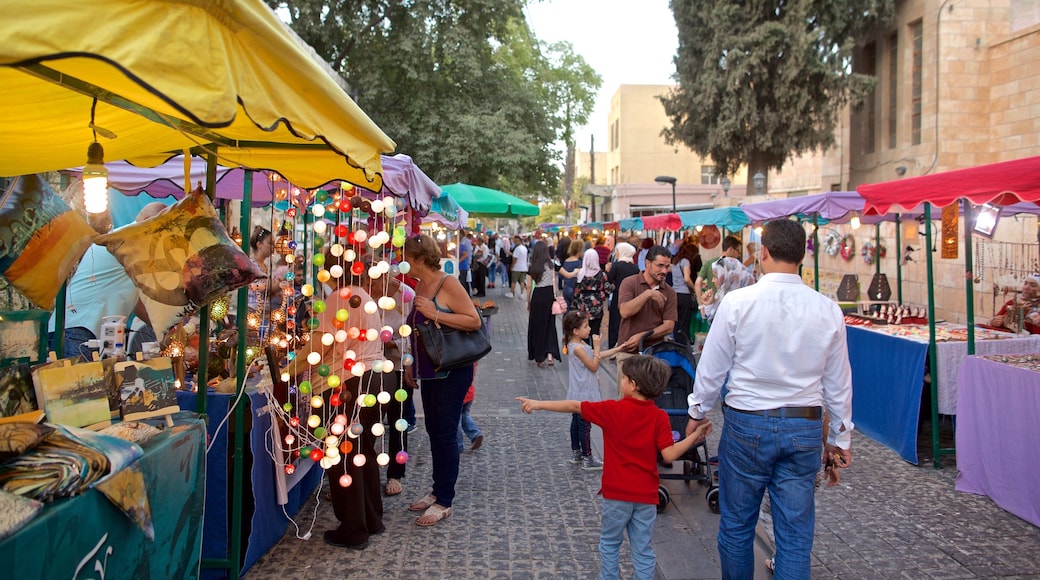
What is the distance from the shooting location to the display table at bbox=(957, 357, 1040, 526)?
482cm

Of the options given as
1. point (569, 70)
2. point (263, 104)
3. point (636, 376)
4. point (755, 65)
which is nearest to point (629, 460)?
point (636, 376)

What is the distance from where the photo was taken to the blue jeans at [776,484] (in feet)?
10.2

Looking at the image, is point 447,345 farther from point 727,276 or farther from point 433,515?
point 727,276

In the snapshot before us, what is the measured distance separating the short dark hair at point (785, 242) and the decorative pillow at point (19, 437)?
2.94 metres

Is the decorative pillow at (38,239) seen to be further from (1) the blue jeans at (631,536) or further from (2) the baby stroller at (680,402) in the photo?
(2) the baby stroller at (680,402)

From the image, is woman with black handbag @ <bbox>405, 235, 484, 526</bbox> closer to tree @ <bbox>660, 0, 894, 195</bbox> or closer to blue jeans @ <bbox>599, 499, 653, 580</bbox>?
blue jeans @ <bbox>599, 499, 653, 580</bbox>

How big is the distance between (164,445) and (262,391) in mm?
1320

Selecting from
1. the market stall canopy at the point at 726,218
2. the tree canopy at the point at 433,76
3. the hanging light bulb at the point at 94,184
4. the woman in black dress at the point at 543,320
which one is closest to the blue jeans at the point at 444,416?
the hanging light bulb at the point at 94,184

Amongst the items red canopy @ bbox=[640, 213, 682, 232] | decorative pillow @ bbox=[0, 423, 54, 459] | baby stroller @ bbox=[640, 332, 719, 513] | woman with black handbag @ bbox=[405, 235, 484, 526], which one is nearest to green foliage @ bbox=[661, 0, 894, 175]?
red canopy @ bbox=[640, 213, 682, 232]

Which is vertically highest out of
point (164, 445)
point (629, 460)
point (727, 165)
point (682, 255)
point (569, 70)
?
point (569, 70)

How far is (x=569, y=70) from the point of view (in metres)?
35.4

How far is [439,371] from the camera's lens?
15.0 ft

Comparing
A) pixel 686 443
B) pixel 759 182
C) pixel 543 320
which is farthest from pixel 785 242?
pixel 759 182

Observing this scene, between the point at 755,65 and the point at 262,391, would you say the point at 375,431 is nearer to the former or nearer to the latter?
the point at 262,391
